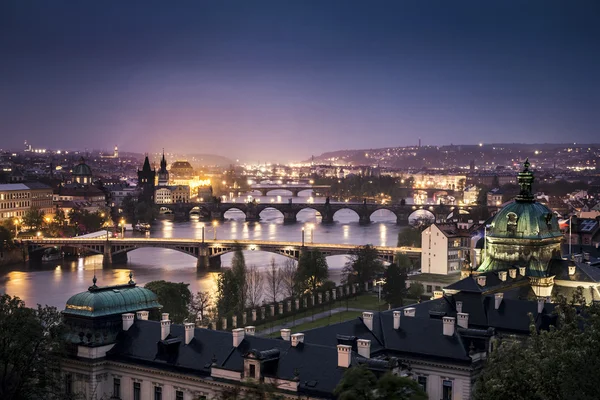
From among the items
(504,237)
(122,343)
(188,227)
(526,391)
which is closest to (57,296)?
(504,237)

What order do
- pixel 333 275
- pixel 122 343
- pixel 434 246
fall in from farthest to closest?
pixel 333 275, pixel 434 246, pixel 122 343

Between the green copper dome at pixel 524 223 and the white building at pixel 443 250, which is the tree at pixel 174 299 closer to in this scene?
the green copper dome at pixel 524 223

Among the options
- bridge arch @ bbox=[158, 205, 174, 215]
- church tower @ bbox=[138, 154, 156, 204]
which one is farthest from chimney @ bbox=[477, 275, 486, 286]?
church tower @ bbox=[138, 154, 156, 204]

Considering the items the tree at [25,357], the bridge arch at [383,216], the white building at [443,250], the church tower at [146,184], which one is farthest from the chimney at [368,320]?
the church tower at [146,184]

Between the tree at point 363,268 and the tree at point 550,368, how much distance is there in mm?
33640

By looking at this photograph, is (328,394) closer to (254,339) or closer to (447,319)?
(254,339)

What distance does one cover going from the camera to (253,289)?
163 feet

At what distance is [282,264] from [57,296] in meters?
18.6

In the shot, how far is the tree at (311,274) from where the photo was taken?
4950 cm

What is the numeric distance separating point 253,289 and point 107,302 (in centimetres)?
2547

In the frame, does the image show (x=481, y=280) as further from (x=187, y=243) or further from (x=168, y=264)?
(x=187, y=243)

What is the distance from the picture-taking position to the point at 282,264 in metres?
65.1

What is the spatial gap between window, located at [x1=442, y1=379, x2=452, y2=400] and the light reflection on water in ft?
88.5

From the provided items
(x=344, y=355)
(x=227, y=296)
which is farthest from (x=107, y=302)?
(x=227, y=296)
